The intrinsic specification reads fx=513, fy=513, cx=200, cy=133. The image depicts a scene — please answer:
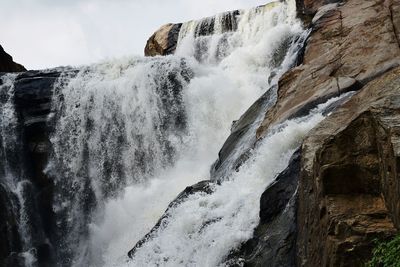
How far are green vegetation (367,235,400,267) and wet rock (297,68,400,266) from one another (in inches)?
5.5

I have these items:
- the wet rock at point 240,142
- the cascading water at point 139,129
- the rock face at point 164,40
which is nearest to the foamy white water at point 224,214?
the wet rock at point 240,142

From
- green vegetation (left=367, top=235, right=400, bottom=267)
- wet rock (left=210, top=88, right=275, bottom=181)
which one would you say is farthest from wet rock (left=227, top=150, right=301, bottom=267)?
wet rock (left=210, top=88, right=275, bottom=181)

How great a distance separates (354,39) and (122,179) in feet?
38.4

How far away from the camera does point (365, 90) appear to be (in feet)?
25.7

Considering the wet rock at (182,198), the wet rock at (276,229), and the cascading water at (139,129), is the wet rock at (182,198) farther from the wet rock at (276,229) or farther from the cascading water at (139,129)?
the cascading water at (139,129)

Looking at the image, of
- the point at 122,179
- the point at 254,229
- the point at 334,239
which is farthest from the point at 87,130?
the point at 334,239

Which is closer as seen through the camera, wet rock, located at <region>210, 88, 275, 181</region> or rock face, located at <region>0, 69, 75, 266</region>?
wet rock, located at <region>210, 88, 275, 181</region>

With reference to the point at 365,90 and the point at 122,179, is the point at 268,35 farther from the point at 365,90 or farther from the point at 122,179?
the point at 365,90

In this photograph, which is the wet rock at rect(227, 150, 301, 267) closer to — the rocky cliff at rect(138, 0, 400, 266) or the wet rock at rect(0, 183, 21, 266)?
the rocky cliff at rect(138, 0, 400, 266)

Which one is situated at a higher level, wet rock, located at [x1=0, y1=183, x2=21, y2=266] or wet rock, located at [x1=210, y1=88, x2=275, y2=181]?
wet rock, located at [x1=210, y1=88, x2=275, y2=181]

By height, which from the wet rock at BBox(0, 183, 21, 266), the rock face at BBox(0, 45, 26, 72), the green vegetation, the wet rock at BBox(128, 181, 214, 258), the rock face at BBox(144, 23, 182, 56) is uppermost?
the rock face at BBox(0, 45, 26, 72)

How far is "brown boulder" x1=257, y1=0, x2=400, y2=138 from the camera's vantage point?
12.6 meters

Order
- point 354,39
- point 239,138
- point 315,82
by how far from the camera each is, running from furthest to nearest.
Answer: point 239,138
point 354,39
point 315,82

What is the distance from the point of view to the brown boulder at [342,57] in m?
12.6
